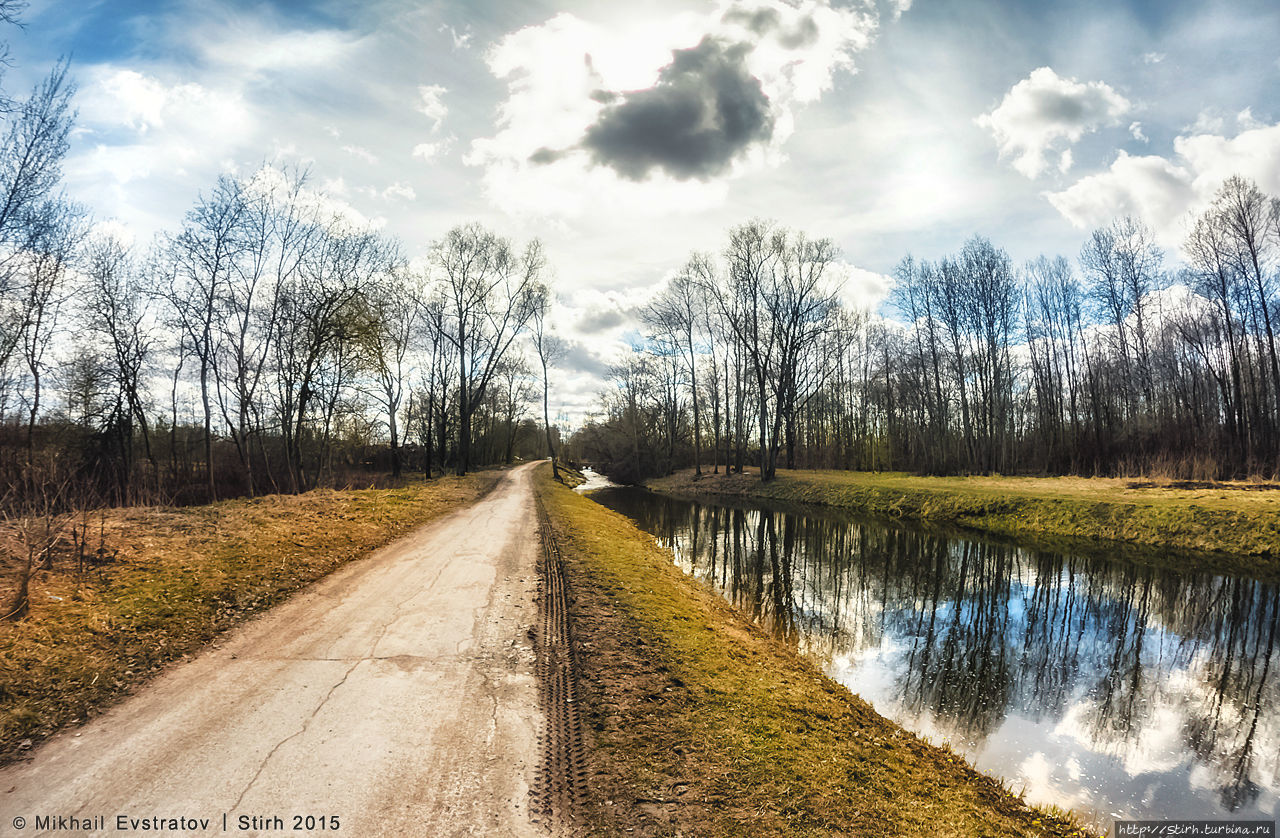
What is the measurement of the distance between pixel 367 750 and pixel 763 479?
3325cm

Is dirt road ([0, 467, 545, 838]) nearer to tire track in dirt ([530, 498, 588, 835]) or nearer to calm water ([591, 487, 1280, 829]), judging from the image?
tire track in dirt ([530, 498, 588, 835])

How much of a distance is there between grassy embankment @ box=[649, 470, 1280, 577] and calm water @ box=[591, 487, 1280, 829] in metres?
2.64

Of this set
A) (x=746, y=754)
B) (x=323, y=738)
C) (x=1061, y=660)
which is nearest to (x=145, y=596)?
(x=323, y=738)

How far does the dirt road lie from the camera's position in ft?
10.8

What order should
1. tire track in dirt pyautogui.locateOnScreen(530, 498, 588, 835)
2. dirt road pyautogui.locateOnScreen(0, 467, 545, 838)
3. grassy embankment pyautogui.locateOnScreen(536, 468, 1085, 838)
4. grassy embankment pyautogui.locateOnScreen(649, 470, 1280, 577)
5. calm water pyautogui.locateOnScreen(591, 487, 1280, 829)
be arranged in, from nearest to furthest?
1. dirt road pyautogui.locateOnScreen(0, 467, 545, 838)
2. tire track in dirt pyautogui.locateOnScreen(530, 498, 588, 835)
3. grassy embankment pyautogui.locateOnScreen(536, 468, 1085, 838)
4. calm water pyautogui.locateOnScreen(591, 487, 1280, 829)
5. grassy embankment pyautogui.locateOnScreen(649, 470, 1280, 577)

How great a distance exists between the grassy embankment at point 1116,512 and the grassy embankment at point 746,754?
13.6 metres

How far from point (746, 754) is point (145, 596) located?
25.1 feet

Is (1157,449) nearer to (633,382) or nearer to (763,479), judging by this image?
(763,479)

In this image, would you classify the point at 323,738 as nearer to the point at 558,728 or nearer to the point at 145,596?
the point at 558,728

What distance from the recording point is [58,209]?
37.6 ft

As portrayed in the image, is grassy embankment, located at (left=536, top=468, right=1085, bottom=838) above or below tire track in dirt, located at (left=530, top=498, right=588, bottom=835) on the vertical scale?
below

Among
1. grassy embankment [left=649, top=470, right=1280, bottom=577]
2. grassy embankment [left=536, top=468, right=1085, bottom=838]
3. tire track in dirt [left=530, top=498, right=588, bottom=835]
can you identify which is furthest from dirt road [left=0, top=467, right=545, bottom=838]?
grassy embankment [left=649, top=470, right=1280, bottom=577]

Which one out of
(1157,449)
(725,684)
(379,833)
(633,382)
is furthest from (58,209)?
(633,382)

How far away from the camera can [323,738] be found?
13.5ft
